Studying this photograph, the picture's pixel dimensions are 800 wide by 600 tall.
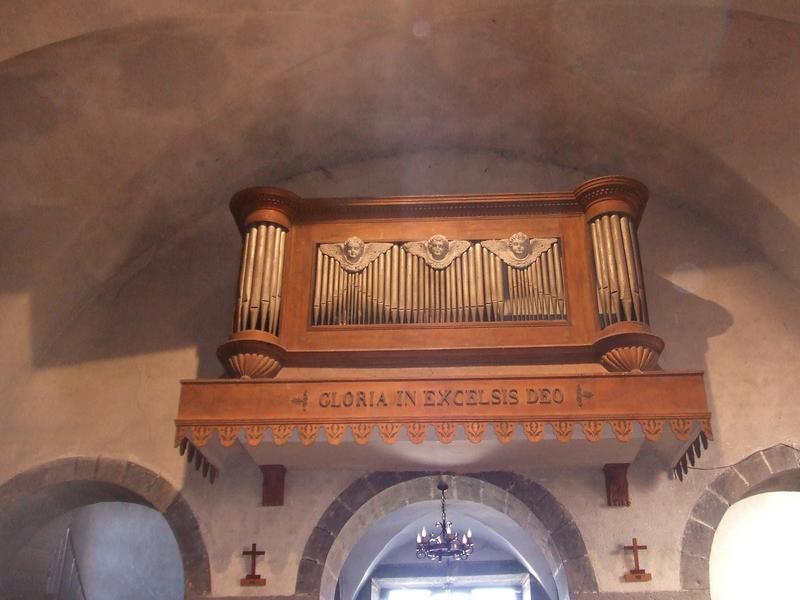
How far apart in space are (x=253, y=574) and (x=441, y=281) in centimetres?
278

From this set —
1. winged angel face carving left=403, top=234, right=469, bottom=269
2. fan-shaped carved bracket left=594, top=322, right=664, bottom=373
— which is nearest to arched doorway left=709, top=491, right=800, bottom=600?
fan-shaped carved bracket left=594, top=322, right=664, bottom=373

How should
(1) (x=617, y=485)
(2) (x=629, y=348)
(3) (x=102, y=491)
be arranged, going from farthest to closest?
(3) (x=102, y=491), (1) (x=617, y=485), (2) (x=629, y=348)

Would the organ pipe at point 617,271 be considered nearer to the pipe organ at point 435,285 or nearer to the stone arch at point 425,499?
the pipe organ at point 435,285

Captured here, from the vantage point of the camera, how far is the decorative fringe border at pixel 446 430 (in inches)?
207

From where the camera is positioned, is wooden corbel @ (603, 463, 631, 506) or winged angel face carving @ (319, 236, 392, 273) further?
wooden corbel @ (603, 463, 631, 506)

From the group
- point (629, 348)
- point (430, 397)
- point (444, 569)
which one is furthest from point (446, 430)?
point (444, 569)

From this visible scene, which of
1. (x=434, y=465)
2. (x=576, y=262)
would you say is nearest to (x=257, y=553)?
(x=434, y=465)

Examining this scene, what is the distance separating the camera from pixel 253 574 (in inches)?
248

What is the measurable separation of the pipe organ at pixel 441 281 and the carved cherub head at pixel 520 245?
0.04 ft

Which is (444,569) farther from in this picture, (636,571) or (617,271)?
(617,271)

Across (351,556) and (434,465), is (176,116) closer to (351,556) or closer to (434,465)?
(434,465)

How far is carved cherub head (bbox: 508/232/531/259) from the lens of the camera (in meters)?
6.21

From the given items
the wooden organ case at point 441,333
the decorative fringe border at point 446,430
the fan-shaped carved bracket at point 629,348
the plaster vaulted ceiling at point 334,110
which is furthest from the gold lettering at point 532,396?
the plaster vaulted ceiling at point 334,110

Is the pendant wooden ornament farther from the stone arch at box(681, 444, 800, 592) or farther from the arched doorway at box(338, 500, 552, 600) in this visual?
the arched doorway at box(338, 500, 552, 600)
